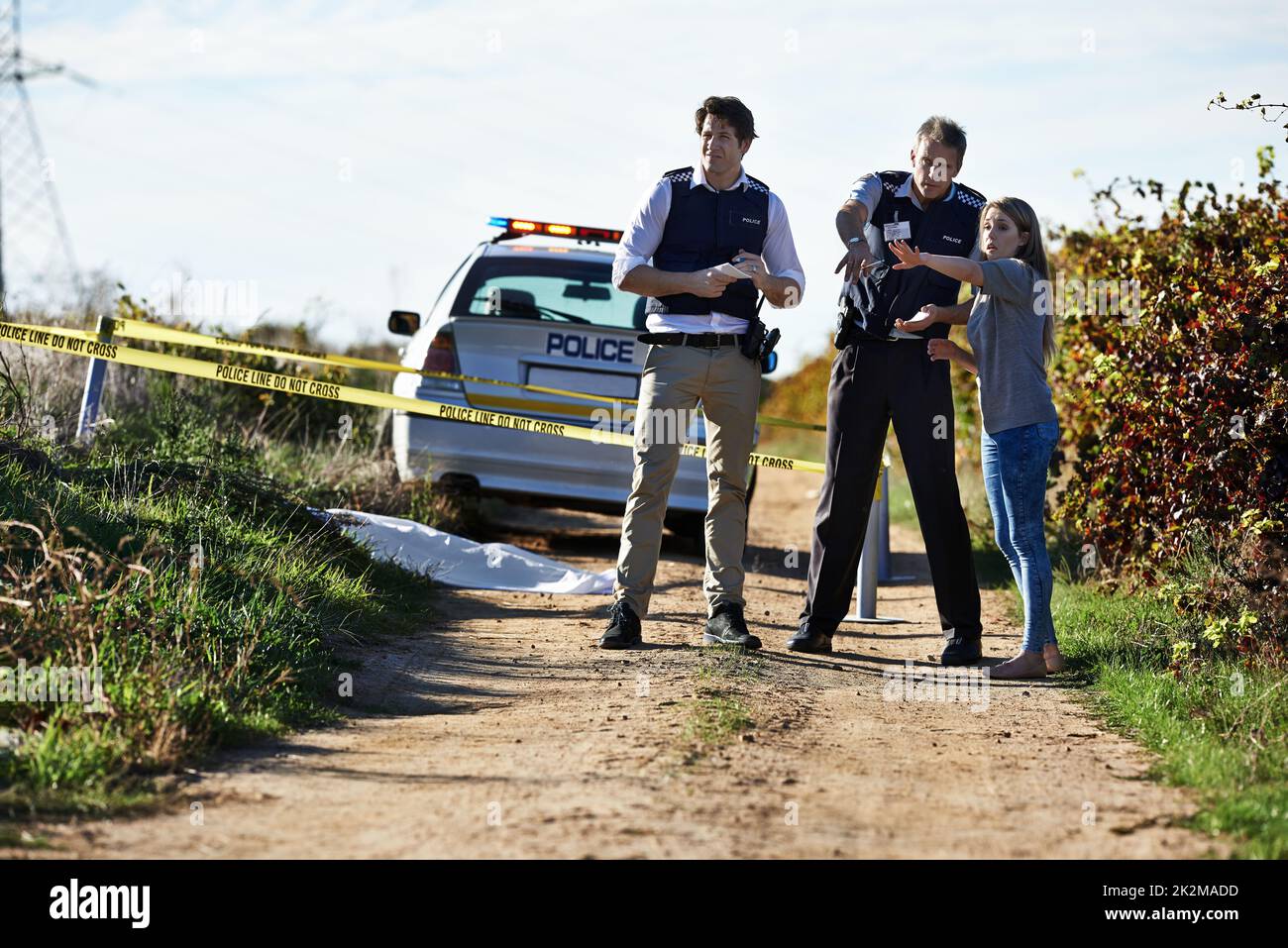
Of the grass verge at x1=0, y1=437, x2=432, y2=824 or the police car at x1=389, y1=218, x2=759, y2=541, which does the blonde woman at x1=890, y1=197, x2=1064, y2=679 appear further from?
the police car at x1=389, y1=218, x2=759, y2=541

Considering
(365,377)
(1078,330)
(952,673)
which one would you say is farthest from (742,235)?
(365,377)

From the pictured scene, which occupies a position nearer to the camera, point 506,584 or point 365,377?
point 506,584

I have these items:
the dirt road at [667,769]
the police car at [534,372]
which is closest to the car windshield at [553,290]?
the police car at [534,372]

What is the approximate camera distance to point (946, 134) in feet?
19.4

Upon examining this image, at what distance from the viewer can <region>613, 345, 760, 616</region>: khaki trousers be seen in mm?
6055

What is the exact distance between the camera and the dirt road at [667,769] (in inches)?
138

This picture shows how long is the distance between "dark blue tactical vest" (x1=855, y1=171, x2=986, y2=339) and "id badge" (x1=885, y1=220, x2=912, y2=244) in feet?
0.07

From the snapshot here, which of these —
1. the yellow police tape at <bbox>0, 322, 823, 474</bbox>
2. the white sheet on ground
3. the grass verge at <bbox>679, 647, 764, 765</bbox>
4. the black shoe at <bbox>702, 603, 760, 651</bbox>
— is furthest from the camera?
the white sheet on ground

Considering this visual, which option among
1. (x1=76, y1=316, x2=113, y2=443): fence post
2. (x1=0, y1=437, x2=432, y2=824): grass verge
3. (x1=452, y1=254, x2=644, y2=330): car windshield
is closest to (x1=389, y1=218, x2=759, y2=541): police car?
(x1=452, y1=254, x2=644, y2=330): car windshield

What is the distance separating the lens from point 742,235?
606cm

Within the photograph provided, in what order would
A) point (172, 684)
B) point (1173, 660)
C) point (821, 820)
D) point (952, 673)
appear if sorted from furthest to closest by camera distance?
point (952, 673)
point (1173, 660)
point (172, 684)
point (821, 820)

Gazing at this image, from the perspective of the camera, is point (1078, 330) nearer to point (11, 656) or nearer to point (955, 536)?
point (955, 536)

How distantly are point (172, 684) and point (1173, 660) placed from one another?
361 cm

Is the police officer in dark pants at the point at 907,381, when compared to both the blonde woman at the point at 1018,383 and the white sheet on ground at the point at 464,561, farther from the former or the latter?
the white sheet on ground at the point at 464,561
